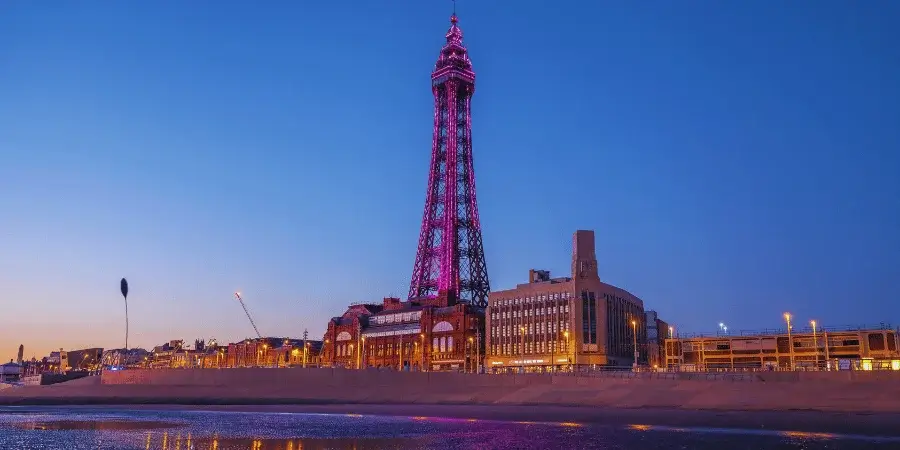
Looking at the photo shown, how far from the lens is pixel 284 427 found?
134 feet

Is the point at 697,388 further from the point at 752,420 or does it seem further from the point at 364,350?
the point at 364,350

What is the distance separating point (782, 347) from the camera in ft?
396

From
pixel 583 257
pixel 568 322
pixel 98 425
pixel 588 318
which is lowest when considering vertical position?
pixel 98 425

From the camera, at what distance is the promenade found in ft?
195

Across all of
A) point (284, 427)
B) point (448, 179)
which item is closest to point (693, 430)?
point (284, 427)

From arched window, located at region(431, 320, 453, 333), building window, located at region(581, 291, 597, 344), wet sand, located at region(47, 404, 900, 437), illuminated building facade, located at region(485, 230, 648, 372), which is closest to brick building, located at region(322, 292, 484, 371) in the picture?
arched window, located at region(431, 320, 453, 333)

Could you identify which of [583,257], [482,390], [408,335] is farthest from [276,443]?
[408,335]

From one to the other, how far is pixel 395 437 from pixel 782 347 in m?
104

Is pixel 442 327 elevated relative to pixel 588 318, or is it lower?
lower

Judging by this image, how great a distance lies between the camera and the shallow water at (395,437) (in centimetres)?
2994

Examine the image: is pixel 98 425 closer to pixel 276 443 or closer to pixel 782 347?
pixel 276 443

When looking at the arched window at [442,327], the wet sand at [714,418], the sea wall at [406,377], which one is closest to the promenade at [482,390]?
the sea wall at [406,377]

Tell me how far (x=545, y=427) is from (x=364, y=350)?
117 m

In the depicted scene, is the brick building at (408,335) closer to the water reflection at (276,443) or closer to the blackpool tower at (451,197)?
the blackpool tower at (451,197)
